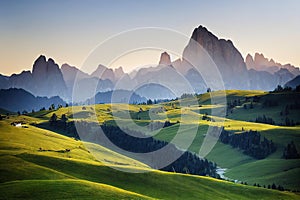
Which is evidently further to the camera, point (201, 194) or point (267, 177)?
point (267, 177)

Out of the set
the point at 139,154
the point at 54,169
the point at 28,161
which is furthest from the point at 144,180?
the point at 139,154

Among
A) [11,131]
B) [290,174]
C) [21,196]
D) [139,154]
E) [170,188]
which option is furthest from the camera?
[139,154]

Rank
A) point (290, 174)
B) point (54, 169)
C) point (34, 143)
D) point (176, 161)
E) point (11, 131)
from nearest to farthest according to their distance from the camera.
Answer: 1. point (54, 169)
2. point (34, 143)
3. point (11, 131)
4. point (290, 174)
5. point (176, 161)

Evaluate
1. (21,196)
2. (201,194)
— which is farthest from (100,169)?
(21,196)

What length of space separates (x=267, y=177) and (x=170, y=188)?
Result: 251ft

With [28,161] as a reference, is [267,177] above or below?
below

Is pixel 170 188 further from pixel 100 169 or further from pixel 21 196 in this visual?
pixel 21 196

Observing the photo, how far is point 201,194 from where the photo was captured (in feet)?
258

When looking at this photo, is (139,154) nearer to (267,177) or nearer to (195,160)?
(195,160)

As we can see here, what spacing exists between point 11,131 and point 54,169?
58717mm

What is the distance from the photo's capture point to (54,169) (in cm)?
7500

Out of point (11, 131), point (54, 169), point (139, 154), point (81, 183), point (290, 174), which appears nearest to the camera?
point (81, 183)

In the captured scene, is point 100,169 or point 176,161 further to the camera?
point 176,161

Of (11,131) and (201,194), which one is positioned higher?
(11,131)
